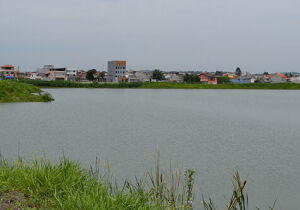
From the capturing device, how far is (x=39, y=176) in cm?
648

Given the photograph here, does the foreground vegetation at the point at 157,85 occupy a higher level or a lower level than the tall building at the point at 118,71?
lower

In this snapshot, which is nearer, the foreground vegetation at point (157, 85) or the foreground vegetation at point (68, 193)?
the foreground vegetation at point (68, 193)

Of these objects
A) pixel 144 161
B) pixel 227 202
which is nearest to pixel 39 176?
pixel 227 202

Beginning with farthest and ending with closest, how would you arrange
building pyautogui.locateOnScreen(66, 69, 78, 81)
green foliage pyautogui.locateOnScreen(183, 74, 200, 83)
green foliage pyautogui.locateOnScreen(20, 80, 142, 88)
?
building pyautogui.locateOnScreen(66, 69, 78, 81), green foliage pyautogui.locateOnScreen(183, 74, 200, 83), green foliage pyautogui.locateOnScreen(20, 80, 142, 88)

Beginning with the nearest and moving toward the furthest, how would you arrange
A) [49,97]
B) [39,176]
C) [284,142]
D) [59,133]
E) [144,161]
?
1. [39,176]
2. [144,161]
3. [284,142]
4. [59,133]
5. [49,97]

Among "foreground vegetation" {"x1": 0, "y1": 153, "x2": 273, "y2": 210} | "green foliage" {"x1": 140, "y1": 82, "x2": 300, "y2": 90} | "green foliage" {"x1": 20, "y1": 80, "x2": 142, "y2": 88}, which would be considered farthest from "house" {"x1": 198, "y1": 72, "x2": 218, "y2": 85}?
"foreground vegetation" {"x1": 0, "y1": 153, "x2": 273, "y2": 210}

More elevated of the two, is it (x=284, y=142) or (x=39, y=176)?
(x=39, y=176)

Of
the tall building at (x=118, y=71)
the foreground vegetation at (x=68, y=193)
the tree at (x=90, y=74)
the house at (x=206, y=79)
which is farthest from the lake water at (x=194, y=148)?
the house at (x=206, y=79)

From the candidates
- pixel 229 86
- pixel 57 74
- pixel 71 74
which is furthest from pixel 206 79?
pixel 57 74

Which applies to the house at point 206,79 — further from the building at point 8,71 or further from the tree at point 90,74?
the building at point 8,71

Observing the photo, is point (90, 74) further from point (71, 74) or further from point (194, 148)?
point (194, 148)

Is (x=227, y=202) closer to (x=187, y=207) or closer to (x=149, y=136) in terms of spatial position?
(x=187, y=207)

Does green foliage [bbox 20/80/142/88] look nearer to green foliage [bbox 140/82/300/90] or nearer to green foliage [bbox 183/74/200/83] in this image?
green foliage [bbox 140/82/300/90]

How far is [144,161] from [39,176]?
640cm
